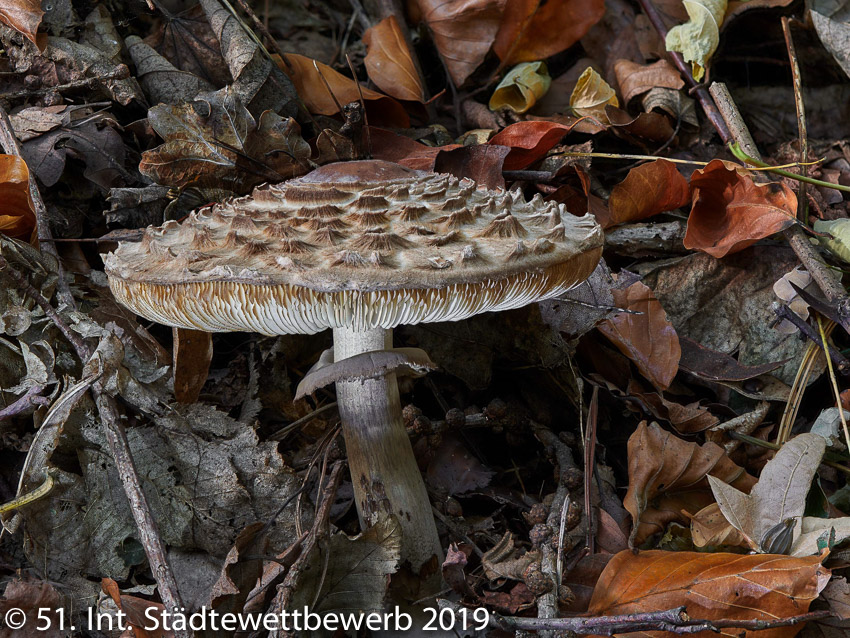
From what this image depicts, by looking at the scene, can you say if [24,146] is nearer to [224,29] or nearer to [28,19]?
[28,19]

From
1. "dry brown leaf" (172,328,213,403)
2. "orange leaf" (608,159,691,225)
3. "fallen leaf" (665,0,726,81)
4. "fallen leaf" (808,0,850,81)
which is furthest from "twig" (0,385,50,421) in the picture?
"fallen leaf" (808,0,850,81)

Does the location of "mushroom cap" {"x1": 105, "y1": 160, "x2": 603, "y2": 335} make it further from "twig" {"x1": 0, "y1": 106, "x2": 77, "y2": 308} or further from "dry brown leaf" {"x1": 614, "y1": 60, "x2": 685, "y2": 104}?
"dry brown leaf" {"x1": 614, "y1": 60, "x2": 685, "y2": 104}

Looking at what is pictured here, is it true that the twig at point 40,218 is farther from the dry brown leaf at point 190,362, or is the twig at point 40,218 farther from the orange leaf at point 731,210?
the orange leaf at point 731,210

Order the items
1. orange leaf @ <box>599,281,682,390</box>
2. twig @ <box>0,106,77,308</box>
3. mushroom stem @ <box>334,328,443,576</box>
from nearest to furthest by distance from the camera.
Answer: mushroom stem @ <box>334,328,443,576</box>, twig @ <box>0,106,77,308</box>, orange leaf @ <box>599,281,682,390</box>

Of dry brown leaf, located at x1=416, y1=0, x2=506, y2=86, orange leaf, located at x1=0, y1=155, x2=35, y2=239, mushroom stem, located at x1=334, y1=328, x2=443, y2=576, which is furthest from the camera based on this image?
dry brown leaf, located at x1=416, y1=0, x2=506, y2=86

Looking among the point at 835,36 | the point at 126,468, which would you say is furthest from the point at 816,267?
the point at 126,468

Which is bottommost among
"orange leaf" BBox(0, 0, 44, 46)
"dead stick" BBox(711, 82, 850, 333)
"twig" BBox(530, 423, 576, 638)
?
"twig" BBox(530, 423, 576, 638)

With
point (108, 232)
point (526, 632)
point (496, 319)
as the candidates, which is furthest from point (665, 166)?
point (108, 232)

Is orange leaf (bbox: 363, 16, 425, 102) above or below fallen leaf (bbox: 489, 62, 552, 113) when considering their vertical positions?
above
